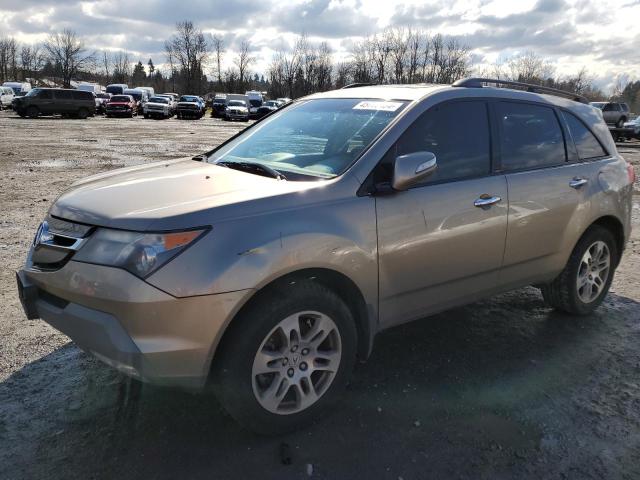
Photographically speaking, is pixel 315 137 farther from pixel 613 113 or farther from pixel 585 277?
pixel 613 113

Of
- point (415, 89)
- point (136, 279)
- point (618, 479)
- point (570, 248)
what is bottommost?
point (618, 479)

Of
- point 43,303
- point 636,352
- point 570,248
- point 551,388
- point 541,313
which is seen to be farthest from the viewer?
point 541,313

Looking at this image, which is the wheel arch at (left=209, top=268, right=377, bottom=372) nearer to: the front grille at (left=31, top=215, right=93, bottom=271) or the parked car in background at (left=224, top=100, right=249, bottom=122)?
the front grille at (left=31, top=215, right=93, bottom=271)

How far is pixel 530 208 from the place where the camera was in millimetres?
3797

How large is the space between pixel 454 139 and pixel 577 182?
1.27 m

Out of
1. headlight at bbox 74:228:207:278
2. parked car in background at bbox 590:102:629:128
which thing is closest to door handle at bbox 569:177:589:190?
headlight at bbox 74:228:207:278

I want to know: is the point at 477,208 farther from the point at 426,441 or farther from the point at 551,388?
the point at 426,441

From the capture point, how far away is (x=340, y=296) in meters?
3.00

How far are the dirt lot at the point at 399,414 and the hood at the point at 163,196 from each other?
113 cm

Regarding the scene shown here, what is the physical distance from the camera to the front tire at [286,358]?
8.50 ft

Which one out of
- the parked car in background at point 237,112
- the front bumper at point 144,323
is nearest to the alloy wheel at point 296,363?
the front bumper at point 144,323

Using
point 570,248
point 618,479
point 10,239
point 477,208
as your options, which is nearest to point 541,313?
point 570,248

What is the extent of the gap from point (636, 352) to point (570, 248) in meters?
0.88

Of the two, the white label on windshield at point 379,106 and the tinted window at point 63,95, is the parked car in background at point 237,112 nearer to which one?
the tinted window at point 63,95
